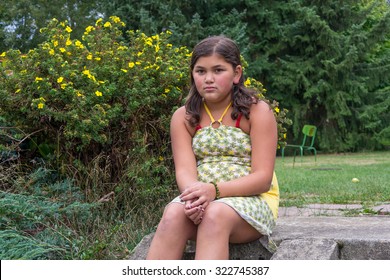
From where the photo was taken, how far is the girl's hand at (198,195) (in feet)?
8.29

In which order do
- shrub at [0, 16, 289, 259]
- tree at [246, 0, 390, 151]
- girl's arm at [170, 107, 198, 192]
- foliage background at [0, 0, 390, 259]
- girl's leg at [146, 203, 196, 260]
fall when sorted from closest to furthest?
girl's leg at [146, 203, 196, 260]
girl's arm at [170, 107, 198, 192]
foliage background at [0, 0, 390, 259]
shrub at [0, 16, 289, 259]
tree at [246, 0, 390, 151]

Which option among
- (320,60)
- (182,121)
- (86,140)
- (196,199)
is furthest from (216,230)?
(320,60)

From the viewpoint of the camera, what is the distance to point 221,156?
2.92 m

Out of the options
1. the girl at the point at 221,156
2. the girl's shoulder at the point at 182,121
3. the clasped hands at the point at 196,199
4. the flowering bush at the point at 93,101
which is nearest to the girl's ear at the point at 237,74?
the girl at the point at 221,156

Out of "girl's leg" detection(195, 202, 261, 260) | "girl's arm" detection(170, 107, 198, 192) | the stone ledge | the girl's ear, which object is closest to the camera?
"girl's leg" detection(195, 202, 261, 260)

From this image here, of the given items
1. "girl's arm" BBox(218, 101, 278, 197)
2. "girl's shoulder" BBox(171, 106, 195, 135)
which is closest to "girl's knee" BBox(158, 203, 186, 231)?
"girl's arm" BBox(218, 101, 278, 197)

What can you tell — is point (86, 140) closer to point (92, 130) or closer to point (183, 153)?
point (92, 130)

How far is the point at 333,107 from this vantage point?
65.1 feet

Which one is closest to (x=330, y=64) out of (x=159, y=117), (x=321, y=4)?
(x=321, y=4)

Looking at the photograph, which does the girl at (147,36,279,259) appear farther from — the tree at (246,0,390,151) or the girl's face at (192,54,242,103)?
the tree at (246,0,390,151)

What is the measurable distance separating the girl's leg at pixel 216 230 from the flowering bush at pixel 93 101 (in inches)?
47.2

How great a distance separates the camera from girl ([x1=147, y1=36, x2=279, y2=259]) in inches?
101

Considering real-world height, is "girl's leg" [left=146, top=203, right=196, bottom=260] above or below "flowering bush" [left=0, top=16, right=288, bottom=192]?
below

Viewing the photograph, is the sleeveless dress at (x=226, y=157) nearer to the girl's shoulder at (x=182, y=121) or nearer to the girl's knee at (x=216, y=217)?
the girl's shoulder at (x=182, y=121)
